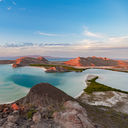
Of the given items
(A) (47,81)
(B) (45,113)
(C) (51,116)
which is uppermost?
(B) (45,113)

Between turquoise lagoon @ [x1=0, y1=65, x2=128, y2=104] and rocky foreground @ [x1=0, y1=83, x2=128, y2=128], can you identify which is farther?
turquoise lagoon @ [x1=0, y1=65, x2=128, y2=104]

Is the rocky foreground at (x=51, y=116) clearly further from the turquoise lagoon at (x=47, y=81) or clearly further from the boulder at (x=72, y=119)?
the turquoise lagoon at (x=47, y=81)

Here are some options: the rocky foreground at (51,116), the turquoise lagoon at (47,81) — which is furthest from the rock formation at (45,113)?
the turquoise lagoon at (47,81)

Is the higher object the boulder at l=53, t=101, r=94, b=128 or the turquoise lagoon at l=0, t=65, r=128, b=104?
the boulder at l=53, t=101, r=94, b=128

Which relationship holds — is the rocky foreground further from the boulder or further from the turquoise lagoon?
the turquoise lagoon

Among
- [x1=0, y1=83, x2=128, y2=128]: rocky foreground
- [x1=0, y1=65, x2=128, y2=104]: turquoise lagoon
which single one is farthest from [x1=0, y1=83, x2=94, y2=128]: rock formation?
[x1=0, y1=65, x2=128, y2=104]: turquoise lagoon

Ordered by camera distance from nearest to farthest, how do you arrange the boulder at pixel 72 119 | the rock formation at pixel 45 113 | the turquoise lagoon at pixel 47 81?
the boulder at pixel 72 119 < the rock formation at pixel 45 113 < the turquoise lagoon at pixel 47 81

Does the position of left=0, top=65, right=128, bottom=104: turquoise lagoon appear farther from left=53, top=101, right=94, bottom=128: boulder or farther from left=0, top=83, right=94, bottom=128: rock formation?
left=53, top=101, right=94, bottom=128: boulder

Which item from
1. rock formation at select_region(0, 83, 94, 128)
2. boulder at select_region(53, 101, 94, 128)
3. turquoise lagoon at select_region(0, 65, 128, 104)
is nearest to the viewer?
boulder at select_region(53, 101, 94, 128)

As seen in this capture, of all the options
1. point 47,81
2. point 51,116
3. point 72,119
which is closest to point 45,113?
point 51,116

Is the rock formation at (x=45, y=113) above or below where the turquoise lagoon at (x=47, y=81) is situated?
above

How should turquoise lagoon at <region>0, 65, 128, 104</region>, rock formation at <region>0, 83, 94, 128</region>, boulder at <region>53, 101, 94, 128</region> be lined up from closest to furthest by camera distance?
boulder at <region>53, 101, 94, 128</region>
rock formation at <region>0, 83, 94, 128</region>
turquoise lagoon at <region>0, 65, 128, 104</region>

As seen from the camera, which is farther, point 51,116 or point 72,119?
point 51,116

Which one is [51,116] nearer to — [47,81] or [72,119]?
[72,119]
